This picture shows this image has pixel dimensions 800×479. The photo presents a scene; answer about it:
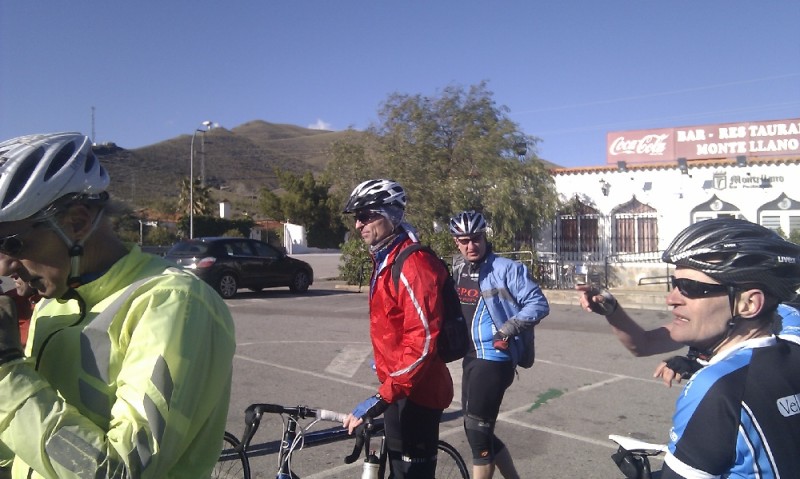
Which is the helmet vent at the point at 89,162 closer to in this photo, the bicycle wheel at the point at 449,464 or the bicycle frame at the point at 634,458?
the bicycle frame at the point at 634,458

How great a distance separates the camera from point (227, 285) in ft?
57.5

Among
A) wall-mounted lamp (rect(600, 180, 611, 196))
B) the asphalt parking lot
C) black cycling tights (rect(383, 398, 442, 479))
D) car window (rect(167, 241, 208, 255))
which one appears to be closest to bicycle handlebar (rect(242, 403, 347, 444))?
black cycling tights (rect(383, 398, 442, 479))

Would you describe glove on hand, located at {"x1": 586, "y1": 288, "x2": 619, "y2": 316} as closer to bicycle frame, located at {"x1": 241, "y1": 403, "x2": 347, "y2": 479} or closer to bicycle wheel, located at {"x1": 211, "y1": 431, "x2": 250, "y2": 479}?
bicycle frame, located at {"x1": 241, "y1": 403, "x2": 347, "y2": 479}

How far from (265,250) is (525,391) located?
12066 millimetres

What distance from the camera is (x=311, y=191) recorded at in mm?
57219

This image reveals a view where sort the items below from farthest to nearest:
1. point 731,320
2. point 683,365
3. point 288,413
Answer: point 288,413 < point 683,365 < point 731,320

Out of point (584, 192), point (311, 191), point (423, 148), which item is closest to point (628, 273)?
point (584, 192)

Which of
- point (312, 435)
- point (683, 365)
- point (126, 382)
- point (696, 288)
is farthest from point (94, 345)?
point (683, 365)

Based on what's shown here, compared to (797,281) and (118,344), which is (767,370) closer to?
(797,281)

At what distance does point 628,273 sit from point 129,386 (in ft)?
69.6

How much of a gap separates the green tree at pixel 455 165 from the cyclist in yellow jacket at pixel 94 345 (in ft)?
63.3

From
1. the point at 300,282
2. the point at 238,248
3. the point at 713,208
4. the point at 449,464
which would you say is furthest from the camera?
the point at 713,208

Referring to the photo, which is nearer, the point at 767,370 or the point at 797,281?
the point at 767,370

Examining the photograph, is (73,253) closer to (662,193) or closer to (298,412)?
(298,412)
